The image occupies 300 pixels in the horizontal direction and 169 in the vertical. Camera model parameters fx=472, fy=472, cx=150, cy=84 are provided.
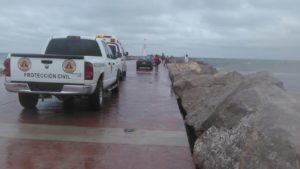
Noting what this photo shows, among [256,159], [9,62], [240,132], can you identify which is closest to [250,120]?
[240,132]

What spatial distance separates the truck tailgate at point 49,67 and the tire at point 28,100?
1.33m

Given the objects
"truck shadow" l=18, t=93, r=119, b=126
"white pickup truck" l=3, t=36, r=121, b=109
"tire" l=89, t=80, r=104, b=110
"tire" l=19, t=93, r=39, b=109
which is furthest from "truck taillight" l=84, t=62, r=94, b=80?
"tire" l=19, t=93, r=39, b=109

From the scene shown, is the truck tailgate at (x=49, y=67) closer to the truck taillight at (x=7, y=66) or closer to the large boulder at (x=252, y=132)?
the truck taillight at (x=7, y=66)

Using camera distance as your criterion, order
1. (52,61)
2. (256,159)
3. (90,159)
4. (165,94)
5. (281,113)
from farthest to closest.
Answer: (165,94), (52,61), (90,159), (281,113), (256,159)

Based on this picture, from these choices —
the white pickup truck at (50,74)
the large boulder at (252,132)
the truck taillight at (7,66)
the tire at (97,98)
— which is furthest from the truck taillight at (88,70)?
the large boulder at (252,132)

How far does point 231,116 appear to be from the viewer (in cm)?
735

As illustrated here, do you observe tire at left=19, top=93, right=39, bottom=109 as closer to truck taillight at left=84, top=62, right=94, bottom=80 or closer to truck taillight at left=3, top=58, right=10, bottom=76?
truck taillight at left=3, top=58, right=10, bottom=76

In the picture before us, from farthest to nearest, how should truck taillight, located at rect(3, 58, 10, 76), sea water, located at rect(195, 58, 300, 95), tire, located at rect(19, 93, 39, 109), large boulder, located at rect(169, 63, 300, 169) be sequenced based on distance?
sea water, located at rect(195, 58, 300, 95), tire, located at rect(19, 93, 39, 109), truck taillight, located at rect(3, 58, 10, 76), large boulder, located at rect(169, 63, 300, 169)

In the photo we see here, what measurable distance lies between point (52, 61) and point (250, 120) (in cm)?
560

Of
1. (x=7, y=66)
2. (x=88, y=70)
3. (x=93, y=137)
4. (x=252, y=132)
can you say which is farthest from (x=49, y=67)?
(x=252, y=132)

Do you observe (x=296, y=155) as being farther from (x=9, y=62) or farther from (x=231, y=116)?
(x=9, y=62)

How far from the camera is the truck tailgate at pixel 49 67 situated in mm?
10492

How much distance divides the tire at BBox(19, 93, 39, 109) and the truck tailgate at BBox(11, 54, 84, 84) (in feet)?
4.37

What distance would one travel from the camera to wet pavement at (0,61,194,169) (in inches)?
273
